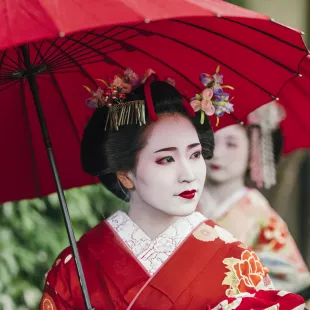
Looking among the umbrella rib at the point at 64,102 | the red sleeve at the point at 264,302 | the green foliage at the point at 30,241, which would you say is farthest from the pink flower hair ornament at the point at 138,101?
the green foliage at the point at 30,241

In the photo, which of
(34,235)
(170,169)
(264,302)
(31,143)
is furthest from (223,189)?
(264,302)

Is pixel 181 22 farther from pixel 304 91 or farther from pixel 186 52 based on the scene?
pixel 304 91

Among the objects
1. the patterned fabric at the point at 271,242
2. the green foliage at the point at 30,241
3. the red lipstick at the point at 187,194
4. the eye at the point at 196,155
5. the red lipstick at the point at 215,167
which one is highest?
the eye at the point at 196,155

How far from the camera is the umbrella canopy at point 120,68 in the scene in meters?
3.01

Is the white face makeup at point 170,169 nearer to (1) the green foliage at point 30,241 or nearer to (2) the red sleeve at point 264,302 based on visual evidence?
(2) the red sleeve at point 264,302

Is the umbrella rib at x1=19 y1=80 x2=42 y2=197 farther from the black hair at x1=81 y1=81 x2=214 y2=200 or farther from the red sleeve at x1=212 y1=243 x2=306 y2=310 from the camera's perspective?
the red sleeve at x1=212 y1=243 x2=306 y2=310

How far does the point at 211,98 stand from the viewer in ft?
10.3

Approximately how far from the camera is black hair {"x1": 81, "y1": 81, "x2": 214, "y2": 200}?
307 centimetres

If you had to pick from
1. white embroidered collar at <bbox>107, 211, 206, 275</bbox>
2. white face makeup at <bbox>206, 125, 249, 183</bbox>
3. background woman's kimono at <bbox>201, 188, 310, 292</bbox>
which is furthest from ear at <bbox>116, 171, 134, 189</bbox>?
white face makeup at <bbox>206, 125, 249, 183</bbox>

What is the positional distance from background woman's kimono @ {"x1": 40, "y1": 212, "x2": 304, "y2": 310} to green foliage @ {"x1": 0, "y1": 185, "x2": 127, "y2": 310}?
51.8 inches

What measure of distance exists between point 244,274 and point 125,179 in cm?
63

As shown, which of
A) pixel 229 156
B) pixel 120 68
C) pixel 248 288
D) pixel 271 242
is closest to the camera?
pixel 248 288

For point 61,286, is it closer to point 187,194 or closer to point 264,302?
point 187,194

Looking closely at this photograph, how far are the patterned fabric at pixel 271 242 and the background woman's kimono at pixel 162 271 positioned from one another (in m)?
1.91
